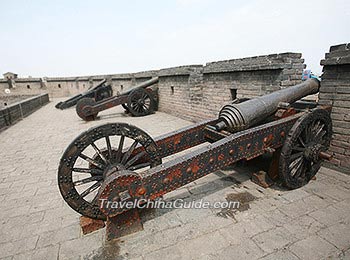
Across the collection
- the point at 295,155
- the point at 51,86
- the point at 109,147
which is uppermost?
the point at 51,86

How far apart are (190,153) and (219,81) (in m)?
4.07

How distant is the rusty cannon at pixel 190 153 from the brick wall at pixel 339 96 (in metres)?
0.17

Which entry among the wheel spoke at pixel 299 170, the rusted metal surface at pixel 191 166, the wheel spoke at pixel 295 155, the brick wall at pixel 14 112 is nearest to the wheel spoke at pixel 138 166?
the rusted metal surface at pixel 191 166

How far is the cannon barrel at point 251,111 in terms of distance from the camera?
2.76 metres

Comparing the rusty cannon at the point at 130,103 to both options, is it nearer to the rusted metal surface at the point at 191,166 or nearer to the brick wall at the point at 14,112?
the brick wall at the point at 14,112

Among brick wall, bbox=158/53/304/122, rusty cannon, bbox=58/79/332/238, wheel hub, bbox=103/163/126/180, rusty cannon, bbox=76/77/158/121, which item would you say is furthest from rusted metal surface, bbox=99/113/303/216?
rusty cannon, bbox=76/77/158/121

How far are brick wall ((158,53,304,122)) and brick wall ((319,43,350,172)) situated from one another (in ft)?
2.35

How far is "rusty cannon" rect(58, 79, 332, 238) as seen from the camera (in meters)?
2.11

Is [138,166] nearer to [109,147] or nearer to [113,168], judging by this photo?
[113,168]

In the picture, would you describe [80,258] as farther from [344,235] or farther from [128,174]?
[344,235]

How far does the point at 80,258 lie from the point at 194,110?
5.83m

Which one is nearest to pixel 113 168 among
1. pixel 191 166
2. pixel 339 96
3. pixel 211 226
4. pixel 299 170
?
pixel 191 166

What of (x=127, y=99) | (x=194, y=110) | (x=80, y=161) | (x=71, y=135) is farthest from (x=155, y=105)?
(x=80, y=161)

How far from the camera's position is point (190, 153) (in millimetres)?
2297
